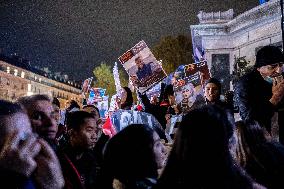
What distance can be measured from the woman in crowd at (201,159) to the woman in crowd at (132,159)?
44 centimetres

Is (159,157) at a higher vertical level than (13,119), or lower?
lower

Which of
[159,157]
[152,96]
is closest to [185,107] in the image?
[152,96]

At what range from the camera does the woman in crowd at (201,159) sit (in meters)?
2.39

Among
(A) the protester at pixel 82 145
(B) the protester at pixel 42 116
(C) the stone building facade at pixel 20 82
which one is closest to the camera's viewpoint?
(B) the protester at pixel 42 116

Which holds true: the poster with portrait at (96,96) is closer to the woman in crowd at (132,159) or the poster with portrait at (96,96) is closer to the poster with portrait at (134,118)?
the poster with portrait at (134,118)

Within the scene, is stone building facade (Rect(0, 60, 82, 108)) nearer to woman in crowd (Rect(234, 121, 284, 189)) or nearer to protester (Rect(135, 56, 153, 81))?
protester (Rect(135, 56, 153, 81))

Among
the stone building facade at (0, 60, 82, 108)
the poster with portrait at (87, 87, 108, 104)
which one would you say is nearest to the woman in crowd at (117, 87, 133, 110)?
the poster with portrait at (87, 87, 108, 104)

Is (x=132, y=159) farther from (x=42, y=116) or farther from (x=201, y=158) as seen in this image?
(x=42, y=116)

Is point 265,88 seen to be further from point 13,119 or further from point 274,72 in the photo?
point 13,119

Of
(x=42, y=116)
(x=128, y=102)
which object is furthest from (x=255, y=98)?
(x=128, y=102)

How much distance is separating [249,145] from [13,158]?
2.09 metres

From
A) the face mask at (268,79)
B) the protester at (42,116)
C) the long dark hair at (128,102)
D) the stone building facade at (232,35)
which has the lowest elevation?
the protester at (42,116)

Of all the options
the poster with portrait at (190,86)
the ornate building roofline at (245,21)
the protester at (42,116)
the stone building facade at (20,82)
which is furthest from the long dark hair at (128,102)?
the stone building facade at (20,82)

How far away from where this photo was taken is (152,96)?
1080 centimetres
